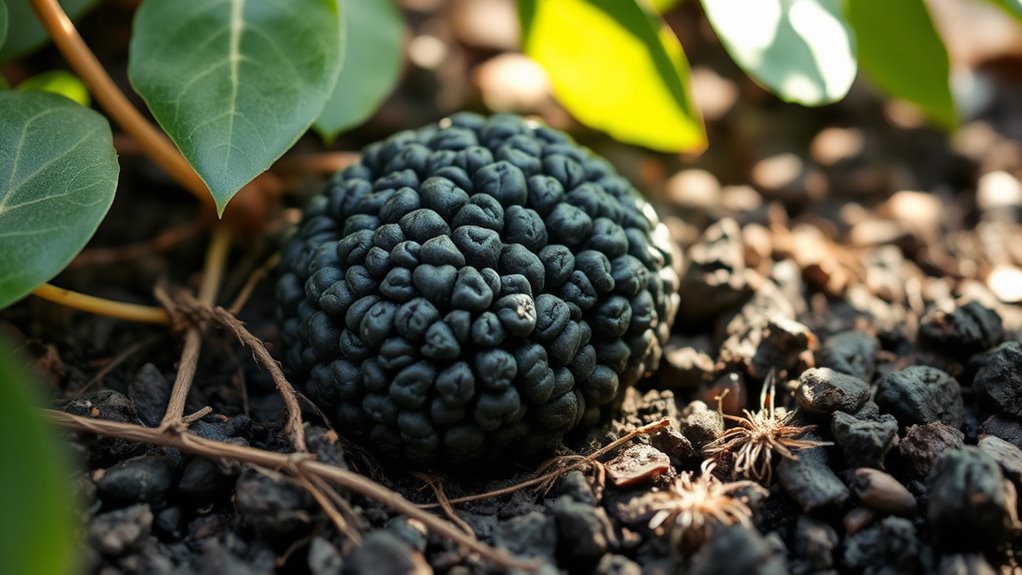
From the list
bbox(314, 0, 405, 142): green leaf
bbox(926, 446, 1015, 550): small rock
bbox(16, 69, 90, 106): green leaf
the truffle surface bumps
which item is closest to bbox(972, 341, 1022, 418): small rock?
bbox(926, 446, 1015, 550): small rock

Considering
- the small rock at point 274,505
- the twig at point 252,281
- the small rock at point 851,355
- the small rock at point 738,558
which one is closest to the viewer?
the small rock at point 738,558

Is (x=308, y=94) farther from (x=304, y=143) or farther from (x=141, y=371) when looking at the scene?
(x=304, y=143)

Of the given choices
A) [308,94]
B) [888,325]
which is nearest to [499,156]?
[308,94]

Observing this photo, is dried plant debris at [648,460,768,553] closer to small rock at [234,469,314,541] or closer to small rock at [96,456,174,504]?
small rock at [234,469,314,541]

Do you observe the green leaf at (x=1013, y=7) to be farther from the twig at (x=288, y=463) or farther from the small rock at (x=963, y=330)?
the twig at (x=288, y=463)

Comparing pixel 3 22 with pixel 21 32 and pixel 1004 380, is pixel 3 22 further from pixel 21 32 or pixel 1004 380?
pixel 1004 380

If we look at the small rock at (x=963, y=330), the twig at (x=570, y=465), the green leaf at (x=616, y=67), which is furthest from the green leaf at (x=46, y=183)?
the small rock at (x=963, y=330)
